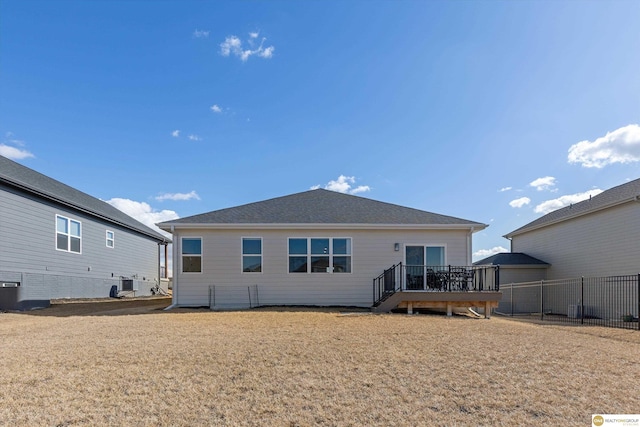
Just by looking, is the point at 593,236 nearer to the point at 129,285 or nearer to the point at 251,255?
the point at 251,255

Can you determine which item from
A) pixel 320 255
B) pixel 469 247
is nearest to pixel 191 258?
pixel 320 255

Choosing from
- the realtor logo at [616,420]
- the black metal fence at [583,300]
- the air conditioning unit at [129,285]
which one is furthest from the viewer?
the air conditioning unit at [129,285]

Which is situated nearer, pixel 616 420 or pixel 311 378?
pixel 616 420

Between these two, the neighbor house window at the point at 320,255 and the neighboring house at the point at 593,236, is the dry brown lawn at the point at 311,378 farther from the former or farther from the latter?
the neighboring house at the point at 593,236

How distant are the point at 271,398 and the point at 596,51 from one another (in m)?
13.2

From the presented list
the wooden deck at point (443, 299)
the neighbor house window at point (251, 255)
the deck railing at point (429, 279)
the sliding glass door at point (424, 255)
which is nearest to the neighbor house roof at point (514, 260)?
the deck railing at point (429, 279)

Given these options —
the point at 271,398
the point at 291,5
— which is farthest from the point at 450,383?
the point at 291,5

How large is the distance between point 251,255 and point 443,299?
6227 millimetres

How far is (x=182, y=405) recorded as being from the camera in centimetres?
365

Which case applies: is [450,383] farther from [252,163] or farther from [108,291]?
[108,291]

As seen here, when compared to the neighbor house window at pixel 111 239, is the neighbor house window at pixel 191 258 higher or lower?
lower

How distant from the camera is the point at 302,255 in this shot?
12.7m

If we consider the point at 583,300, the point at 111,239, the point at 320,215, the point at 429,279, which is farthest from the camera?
the point at 111,239

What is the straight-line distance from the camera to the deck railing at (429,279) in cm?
1144
